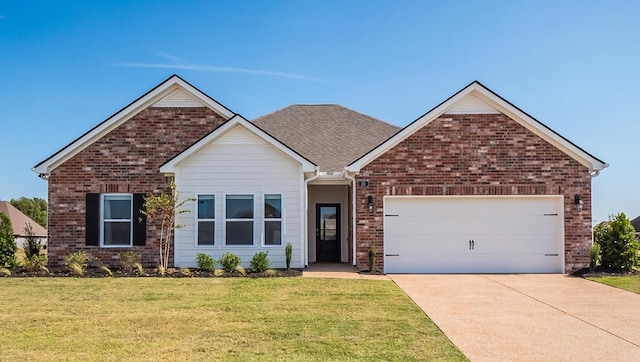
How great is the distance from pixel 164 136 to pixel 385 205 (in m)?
7.24

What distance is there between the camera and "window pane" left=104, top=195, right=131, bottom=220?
17188 millimetres

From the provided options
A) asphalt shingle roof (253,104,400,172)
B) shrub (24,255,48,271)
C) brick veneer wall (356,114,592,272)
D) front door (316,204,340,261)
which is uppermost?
asphalt shingle roof (253,104,400,172)

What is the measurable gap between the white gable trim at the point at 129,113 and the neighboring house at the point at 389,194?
58 millimetres

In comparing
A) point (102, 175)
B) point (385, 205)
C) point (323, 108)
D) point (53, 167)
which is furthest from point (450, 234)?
point (53, 167)

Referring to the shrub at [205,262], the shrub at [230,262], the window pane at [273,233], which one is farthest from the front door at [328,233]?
the shrub at [205,262]

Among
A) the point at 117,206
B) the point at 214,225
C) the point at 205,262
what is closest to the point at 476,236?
the point at 214,225

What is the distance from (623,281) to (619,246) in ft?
6.92

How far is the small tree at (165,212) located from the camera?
15.9m

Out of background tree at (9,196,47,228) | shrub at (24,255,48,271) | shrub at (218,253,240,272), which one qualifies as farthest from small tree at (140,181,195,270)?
background tree at (9,196,47,228)

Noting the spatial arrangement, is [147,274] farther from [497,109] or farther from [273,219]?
[497,109]

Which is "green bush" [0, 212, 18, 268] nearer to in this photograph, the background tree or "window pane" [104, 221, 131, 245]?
"window pane" [104, 221, 131, 245]

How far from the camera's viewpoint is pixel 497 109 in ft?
53.9

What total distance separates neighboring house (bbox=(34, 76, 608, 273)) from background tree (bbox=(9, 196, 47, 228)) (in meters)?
66.1

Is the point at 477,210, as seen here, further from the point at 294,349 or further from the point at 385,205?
the point at 294,349
